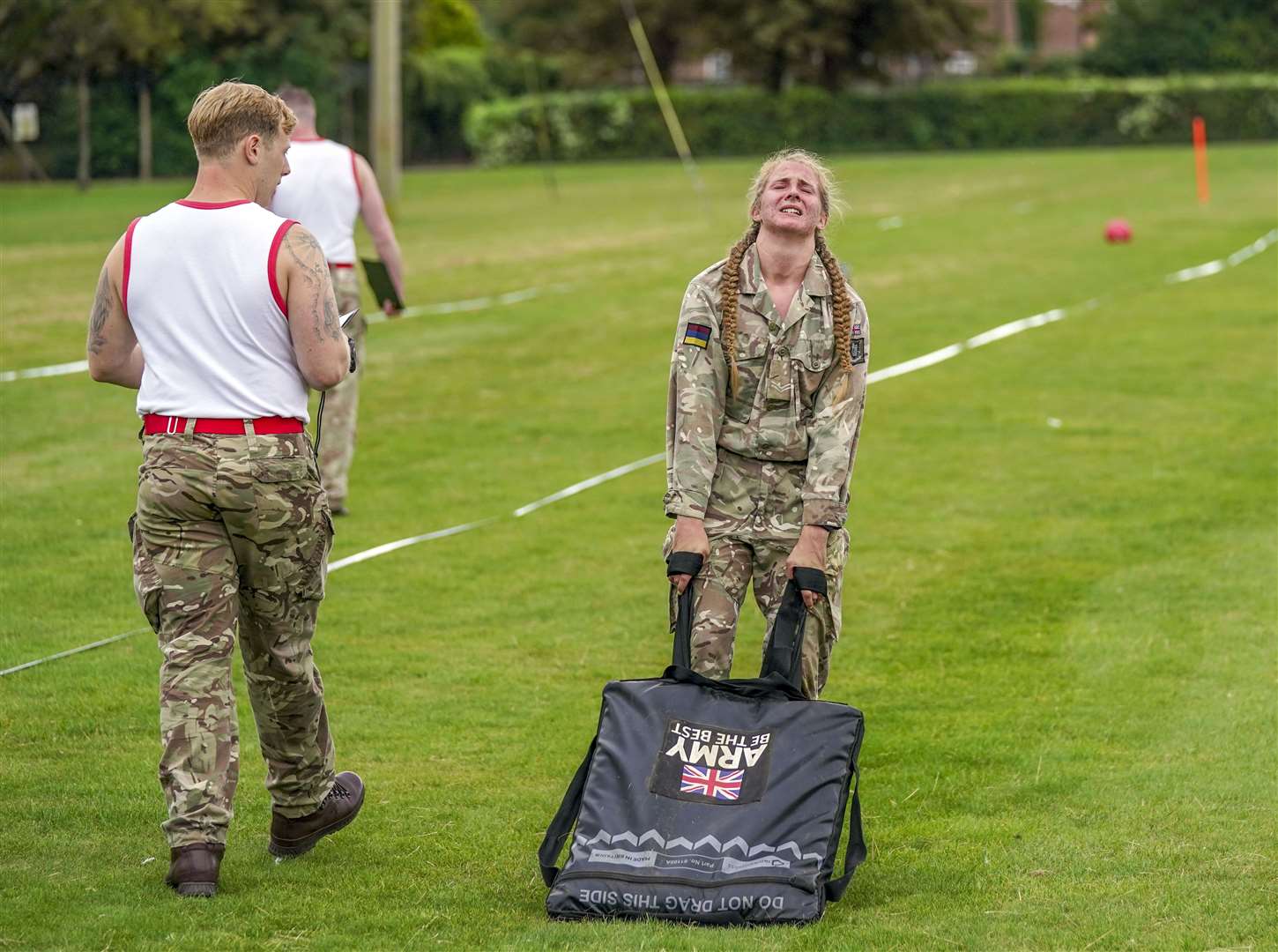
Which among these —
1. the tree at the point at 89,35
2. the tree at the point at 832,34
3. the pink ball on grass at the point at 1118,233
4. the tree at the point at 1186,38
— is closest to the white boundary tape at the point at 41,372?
the pink ball on grass at the point at 1118,233

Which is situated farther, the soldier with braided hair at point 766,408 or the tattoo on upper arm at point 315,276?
the soldier with braided hair at point 766,408

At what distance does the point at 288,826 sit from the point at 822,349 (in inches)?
84.8

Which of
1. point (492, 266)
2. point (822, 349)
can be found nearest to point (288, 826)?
point (822, 349)

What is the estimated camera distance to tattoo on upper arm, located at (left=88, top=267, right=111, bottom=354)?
5008mm

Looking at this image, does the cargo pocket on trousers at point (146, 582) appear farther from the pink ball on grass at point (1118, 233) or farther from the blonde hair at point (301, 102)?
the pink ball on grass at point (1118, 233)

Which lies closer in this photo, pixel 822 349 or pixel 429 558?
pixel 822 349

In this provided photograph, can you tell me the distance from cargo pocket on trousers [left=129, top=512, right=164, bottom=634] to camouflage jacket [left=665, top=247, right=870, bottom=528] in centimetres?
152

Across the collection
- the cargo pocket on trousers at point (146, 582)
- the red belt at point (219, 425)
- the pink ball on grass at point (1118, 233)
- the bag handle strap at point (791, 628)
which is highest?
the pink ball on grass at point (1118, 233)

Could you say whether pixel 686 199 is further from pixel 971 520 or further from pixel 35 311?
pixel 971 520

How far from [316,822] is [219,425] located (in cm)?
129

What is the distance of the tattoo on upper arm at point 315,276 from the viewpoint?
4.89 metres

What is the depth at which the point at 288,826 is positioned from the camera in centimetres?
538

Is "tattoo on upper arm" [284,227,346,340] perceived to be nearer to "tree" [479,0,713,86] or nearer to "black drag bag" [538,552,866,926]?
"black drag bag" [538,552,866,926]

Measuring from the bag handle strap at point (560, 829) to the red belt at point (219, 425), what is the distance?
1.26m
